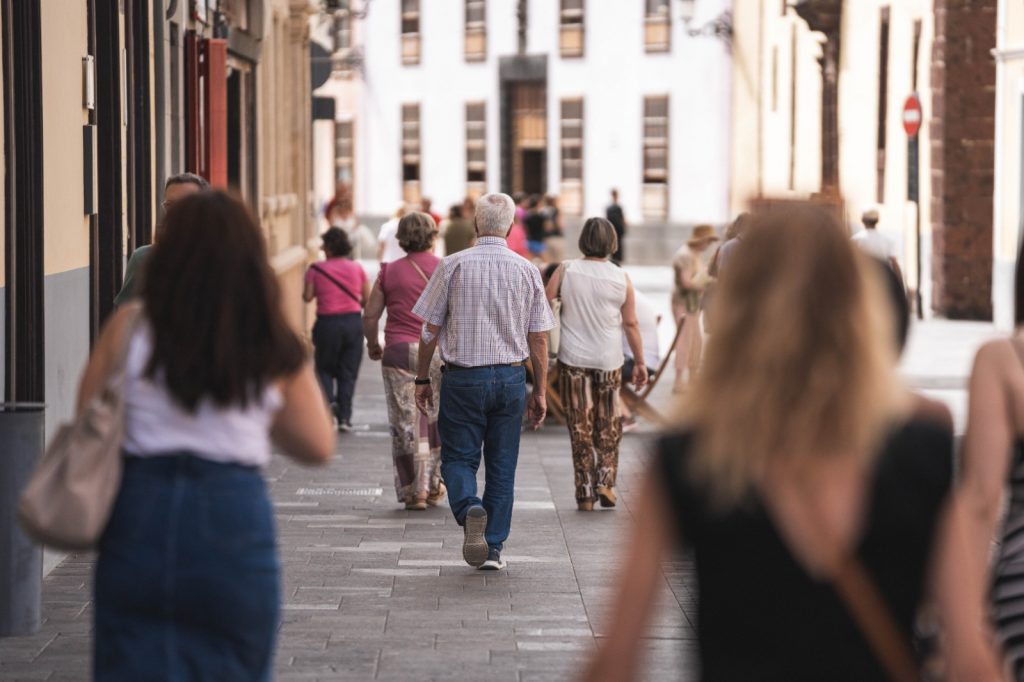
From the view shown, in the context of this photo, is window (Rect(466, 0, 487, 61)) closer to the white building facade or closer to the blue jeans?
the white building facade

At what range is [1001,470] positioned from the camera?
158 inches

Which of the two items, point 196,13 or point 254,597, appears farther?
point 196,13

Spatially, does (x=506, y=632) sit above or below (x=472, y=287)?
below

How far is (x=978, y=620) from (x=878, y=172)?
2924 centimetres

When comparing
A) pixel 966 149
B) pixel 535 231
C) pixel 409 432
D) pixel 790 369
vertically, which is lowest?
pixel 409 432

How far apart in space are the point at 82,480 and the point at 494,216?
5.43m

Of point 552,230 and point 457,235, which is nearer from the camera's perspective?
point 457,235

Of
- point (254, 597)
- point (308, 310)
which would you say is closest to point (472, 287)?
point (254, 597)

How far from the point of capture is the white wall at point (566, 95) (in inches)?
1970

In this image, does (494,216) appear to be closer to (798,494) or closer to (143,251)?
(143,251)

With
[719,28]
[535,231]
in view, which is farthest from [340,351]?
[719,28]

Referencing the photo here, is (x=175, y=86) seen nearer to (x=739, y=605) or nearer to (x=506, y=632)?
(x=506, y=632)

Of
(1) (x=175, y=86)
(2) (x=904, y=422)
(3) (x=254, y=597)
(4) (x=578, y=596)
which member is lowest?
(4) (x=578, y=596)

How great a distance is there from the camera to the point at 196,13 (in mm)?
15383
